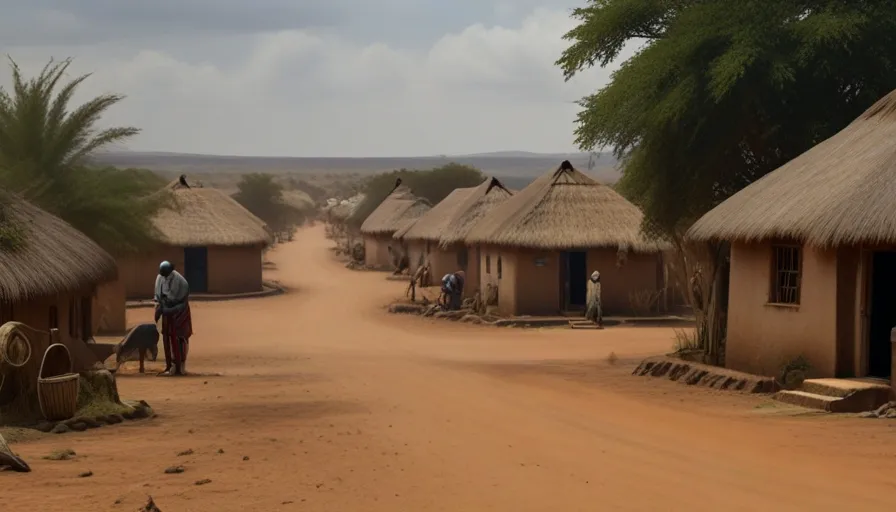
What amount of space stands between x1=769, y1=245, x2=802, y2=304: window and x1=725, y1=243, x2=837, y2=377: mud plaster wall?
0.30 ft

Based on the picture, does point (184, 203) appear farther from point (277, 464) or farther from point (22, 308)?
point (277, 464)

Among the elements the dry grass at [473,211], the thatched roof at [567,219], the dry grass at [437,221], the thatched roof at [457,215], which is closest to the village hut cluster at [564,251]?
the thatched roof at [567,219]

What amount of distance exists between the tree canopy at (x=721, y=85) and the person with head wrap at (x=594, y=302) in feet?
24.6

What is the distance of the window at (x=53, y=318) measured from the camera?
48.4 ft

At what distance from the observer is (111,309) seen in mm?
→ 27109

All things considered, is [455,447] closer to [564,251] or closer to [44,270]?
[44,270]

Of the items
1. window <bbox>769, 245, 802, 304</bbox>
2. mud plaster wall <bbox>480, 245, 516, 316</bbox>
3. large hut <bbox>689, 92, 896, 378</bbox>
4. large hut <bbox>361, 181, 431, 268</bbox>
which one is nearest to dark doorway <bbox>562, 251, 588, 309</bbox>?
mud plaster wall <bbox>480, 245, 516, 316</bbox>

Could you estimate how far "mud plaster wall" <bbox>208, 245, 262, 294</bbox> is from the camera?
123ft

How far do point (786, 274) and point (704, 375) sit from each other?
1795 millimetres

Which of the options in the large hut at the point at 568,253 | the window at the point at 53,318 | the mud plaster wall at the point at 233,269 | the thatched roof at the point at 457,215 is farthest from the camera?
the mud plaster wall at the point at 233,269

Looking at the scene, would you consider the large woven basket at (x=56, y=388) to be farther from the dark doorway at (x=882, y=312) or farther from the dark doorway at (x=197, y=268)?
the dark doorway at (x=197, y=268)

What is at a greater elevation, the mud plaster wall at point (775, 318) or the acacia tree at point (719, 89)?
the acacia tree at point (719, 89)

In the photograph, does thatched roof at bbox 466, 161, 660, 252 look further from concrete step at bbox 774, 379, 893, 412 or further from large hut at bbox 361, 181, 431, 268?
large hut at bbox 361, 181, 431, 268

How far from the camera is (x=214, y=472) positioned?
9289 mm
